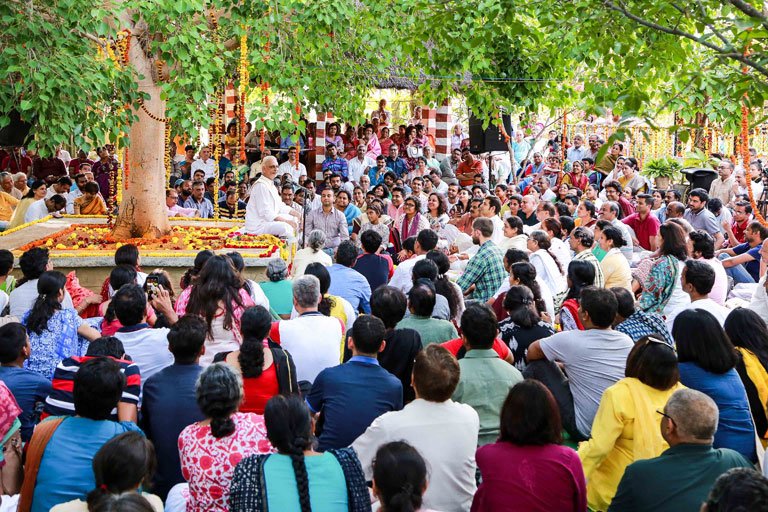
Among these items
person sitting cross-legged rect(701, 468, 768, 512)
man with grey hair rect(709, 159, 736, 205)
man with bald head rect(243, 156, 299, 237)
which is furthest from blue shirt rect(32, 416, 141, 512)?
man with grey hair rect(709, 159, 736, 205)

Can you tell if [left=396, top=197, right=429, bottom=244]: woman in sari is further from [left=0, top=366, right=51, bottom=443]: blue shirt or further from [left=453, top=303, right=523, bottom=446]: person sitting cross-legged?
[left=0, top=366, right=51, bottom=443]: blue shirt

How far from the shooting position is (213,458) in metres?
3.97

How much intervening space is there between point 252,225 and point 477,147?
7865 millimetres

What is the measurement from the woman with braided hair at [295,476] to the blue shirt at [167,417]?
3.96 ft

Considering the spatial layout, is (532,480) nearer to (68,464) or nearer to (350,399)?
(350,399)

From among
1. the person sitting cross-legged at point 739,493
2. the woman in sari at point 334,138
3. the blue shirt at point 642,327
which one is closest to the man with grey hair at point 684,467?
the person sitting cross-legged at point 739,493

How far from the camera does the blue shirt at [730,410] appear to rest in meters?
4.61

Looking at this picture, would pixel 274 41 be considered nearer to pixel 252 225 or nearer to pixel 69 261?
pixel 252 225

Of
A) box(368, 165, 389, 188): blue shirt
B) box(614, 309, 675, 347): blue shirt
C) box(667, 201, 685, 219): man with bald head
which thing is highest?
box(368, 165, 389, 188): blue shirt

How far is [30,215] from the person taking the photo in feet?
46.8

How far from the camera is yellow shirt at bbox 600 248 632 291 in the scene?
27.5ft

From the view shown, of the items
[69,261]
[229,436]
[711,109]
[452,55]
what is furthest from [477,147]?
[229,436]

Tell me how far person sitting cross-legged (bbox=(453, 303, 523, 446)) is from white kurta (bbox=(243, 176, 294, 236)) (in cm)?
764

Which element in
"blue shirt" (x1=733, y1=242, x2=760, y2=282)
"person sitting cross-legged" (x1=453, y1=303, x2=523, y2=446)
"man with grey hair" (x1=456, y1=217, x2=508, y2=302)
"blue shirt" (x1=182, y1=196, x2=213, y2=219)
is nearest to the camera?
"person sitting cross-legged" (x1=453, y1=303, x2=523, y2=446)
